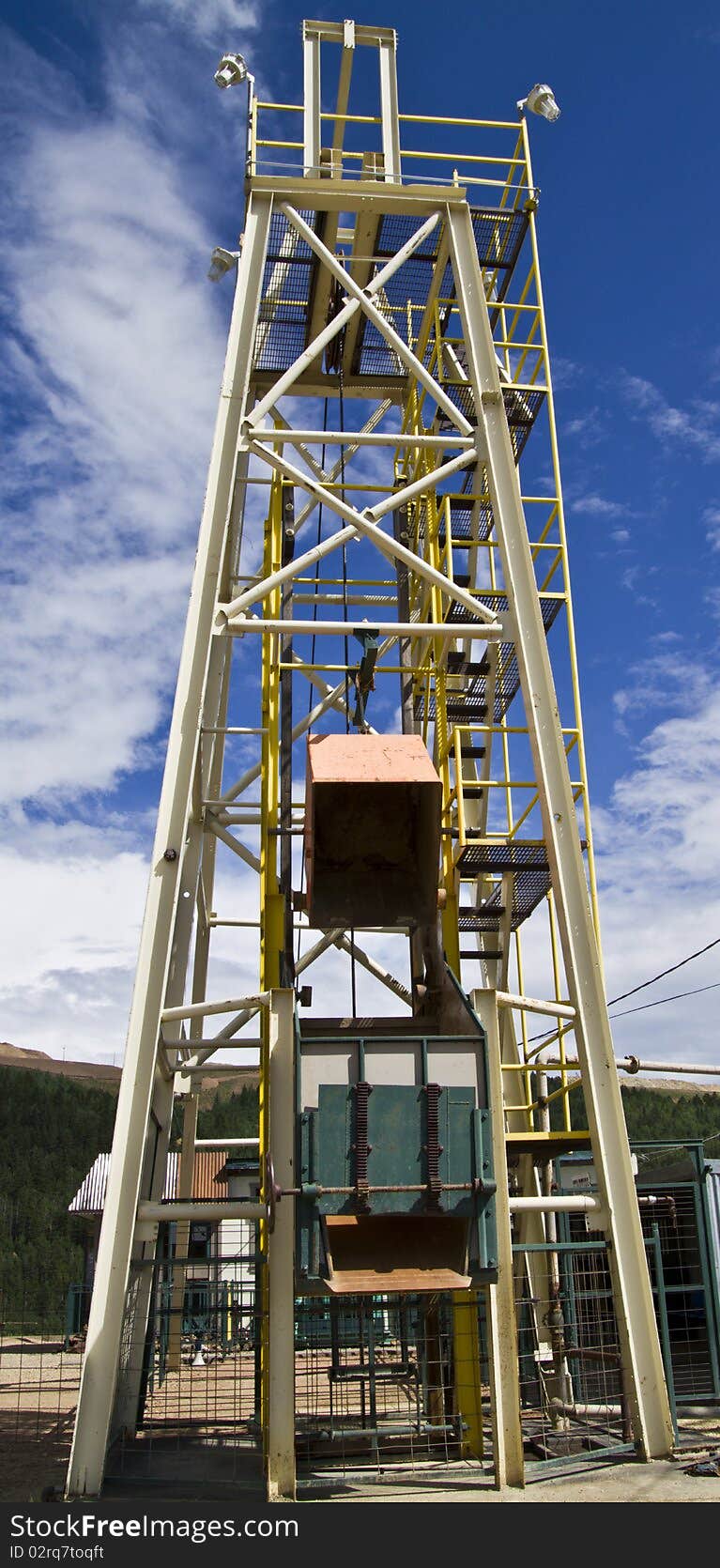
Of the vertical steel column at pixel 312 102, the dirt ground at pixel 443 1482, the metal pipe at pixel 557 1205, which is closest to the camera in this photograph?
the dirt ground at pixel 443 1482

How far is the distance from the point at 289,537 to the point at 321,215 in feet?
11.7

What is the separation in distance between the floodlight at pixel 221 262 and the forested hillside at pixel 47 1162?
25.3 metres

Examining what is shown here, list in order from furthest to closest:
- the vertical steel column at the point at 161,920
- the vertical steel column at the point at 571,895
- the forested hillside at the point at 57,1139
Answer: the forested hillside at the point at 57,1139, the vertical steel column at the point at 571,895, the vertical steel column at the point at 161,920

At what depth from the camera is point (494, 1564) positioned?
575 centimetres

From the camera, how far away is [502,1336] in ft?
27.2

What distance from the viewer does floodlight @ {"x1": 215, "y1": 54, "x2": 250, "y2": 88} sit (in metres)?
12.4

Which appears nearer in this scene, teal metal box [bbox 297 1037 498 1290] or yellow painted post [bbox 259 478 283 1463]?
teal metal box [bbox 297 1037 498 1290]

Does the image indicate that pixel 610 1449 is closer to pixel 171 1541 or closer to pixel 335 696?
pixel 171 1541

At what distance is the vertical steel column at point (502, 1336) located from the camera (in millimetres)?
8000

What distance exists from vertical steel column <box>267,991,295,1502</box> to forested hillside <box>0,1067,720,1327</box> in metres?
26.6

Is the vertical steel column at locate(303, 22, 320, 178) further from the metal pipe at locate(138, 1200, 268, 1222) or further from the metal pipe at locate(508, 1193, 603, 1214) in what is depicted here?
the metal pipe at locate(508, 1193, 603, 1214)

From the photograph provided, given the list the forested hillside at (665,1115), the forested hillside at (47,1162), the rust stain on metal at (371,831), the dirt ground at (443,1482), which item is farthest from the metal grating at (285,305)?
the forested hillside at (665,1115)

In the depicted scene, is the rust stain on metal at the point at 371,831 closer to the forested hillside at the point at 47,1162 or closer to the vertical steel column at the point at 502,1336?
the vertical steel column at the point at 502,1336

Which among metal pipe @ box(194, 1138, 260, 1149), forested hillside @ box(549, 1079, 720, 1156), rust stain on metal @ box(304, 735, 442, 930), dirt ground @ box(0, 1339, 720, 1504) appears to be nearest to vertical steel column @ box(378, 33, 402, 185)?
rust stain on metal @ box(304, 735, 442, 930)
